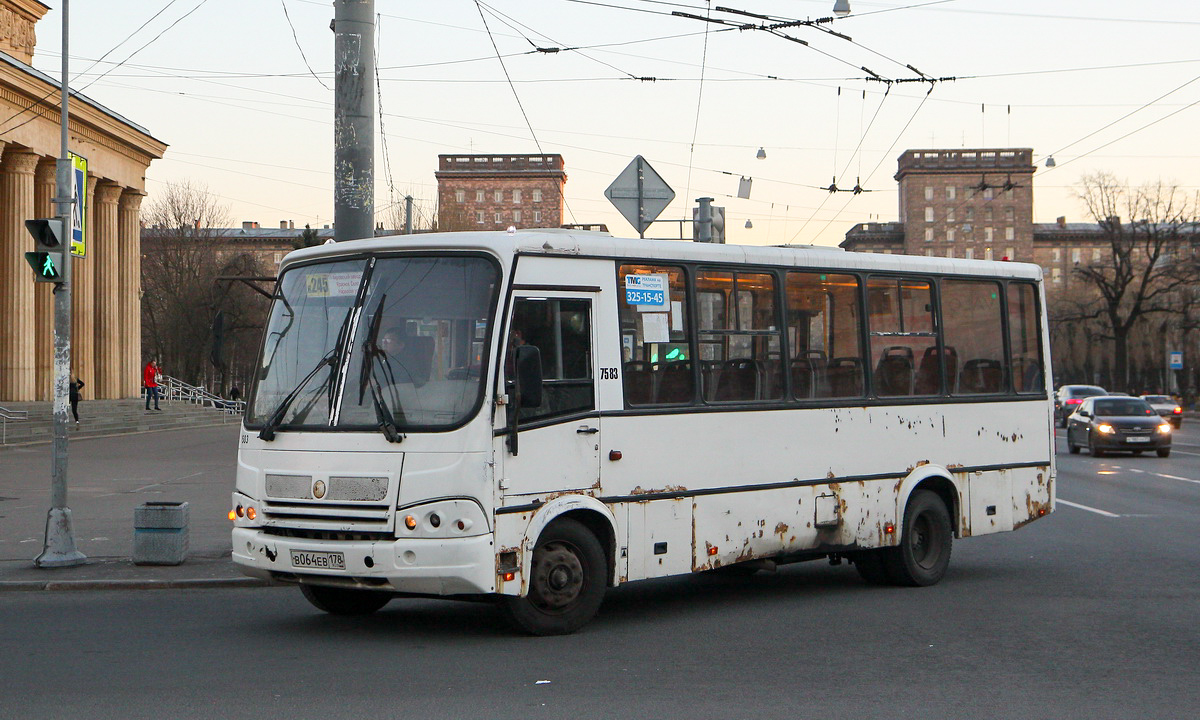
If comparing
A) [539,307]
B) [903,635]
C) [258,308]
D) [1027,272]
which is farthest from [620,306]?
[258,308]

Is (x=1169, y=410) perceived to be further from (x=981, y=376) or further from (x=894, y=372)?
(x=894, y=372)

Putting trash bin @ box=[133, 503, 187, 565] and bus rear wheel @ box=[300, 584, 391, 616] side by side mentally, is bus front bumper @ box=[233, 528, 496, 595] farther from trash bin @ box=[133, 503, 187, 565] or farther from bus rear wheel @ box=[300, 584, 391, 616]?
trash bin @ box=[133, 503, 187, 565]

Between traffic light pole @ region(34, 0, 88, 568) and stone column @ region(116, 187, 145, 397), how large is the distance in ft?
149

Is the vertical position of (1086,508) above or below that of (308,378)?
below

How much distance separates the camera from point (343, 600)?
1002 cm

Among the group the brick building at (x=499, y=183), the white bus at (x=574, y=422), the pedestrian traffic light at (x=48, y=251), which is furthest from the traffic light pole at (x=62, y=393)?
the brick building at (x=499, y=183)

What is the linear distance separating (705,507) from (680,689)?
2820 mm

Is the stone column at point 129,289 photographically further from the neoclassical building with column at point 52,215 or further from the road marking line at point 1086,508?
the road marking line at point 1086,508

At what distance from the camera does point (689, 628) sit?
9.48 metres

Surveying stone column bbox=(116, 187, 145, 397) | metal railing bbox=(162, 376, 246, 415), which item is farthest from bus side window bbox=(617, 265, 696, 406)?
metal railing bbox=(162, 376, 246, 415)

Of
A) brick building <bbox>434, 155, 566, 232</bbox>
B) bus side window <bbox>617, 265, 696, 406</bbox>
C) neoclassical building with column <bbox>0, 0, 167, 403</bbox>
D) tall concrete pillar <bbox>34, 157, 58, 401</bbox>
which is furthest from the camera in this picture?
brick building <bbox>434, 155, 566, 232</bbox>

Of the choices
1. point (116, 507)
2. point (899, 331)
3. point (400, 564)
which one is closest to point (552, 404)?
point (400, 564)

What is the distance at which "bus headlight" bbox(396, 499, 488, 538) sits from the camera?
27.7 ft

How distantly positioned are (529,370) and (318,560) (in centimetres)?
183
